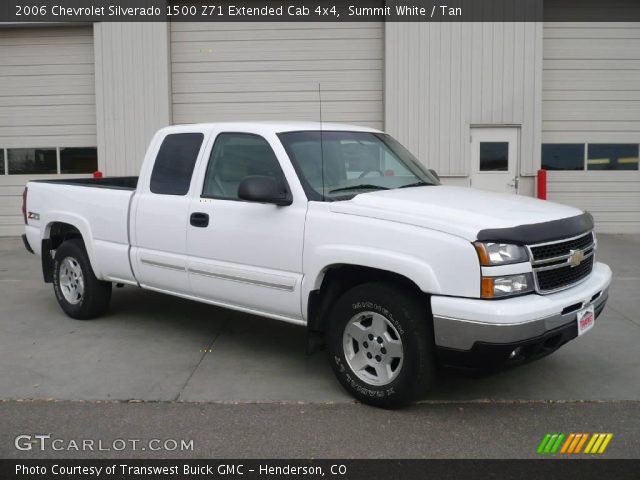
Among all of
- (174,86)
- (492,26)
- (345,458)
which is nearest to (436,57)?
(492,26)

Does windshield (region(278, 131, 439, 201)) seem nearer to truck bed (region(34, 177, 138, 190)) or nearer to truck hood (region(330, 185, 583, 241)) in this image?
truck hood (region(330, 185, 583, 241))

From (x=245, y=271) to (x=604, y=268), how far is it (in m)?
2.71

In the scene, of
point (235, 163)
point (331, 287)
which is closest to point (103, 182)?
point (235, 163)

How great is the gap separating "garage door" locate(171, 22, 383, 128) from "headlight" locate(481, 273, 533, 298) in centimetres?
989

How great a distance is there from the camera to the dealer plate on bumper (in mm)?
4328

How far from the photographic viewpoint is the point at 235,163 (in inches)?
213

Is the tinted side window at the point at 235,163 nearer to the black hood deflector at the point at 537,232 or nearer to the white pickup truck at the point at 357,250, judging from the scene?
the white pickup truck at the point at 357,250

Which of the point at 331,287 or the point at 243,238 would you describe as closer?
the point at 331,287

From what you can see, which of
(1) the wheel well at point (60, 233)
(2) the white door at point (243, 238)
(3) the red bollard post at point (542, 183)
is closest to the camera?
(2) the white door at point (243, 238)

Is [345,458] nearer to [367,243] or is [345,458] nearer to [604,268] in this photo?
[367,243]

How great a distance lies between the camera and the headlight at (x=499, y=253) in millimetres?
3918
